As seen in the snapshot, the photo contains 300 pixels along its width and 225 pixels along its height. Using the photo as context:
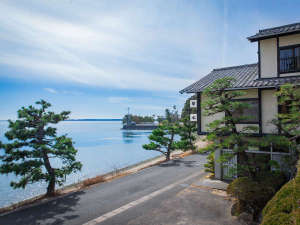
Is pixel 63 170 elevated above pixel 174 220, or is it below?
above

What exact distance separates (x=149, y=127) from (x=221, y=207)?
309ft

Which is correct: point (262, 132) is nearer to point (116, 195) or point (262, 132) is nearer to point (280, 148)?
point (280, 148)

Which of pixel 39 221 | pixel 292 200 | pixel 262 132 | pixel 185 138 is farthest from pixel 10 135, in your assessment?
pixel 185 138

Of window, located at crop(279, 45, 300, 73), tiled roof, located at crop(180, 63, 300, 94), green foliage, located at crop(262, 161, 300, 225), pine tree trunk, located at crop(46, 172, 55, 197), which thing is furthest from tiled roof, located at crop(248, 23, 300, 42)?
pine tree trunk, located at crop(46, 172, 55, 197)

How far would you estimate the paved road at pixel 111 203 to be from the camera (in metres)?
7.83

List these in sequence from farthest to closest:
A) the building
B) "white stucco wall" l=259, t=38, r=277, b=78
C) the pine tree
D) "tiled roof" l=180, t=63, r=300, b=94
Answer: "white stucco wall" l=259, t=38, r=277, b=78
the building
"tiled roof" l=180, t=63, r=300, b=94
the pine tree

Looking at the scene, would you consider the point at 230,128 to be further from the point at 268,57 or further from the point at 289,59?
the point at 289,59

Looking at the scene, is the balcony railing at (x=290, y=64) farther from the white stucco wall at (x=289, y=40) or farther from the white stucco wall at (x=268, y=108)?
the white stucco wall at (x=268, y=108)

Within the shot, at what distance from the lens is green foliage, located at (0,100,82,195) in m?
10.0

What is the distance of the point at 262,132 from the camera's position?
986 cm

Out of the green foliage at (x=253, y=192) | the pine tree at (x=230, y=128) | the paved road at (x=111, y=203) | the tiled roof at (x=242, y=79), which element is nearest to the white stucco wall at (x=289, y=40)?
the tiled roof at (x=242, y=79)

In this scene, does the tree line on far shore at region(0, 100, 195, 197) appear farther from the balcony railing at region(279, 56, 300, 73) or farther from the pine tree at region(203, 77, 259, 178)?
the balcony railing at region(279, 56, 300, 73)

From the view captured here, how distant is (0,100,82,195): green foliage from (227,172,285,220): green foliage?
8.45 meters

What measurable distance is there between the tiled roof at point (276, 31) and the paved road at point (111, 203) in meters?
8.60
